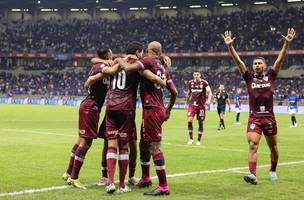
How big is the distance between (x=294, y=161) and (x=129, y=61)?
6686mm

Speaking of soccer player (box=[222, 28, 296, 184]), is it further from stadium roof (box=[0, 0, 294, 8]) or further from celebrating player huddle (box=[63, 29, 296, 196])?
stadium roof (box=[0, 0, 294, 8])

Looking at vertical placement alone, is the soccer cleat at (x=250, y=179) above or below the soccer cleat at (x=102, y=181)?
above

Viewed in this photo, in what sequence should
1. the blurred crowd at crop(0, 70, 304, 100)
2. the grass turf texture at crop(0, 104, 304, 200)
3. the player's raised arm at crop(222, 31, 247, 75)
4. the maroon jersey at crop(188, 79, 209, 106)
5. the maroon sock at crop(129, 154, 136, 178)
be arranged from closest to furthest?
the grass turf texture at crop(0, 104, 304, 200) → the maroon sock at crop(129, 154, 136, 178) → the player's raised arm at crop(222, 31, 247, 75) → the maroon jersey at crop(188, 79, 209, 106) → the blurred crowd at crop(0, 70, 304, 100)

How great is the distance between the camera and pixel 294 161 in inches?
537

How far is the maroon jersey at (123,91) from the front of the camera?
8891 millimetres

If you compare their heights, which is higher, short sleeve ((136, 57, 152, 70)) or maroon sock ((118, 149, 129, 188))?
short sleeve ((136, 57, 152, 70))

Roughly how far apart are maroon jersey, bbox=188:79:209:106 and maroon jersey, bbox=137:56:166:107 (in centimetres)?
990

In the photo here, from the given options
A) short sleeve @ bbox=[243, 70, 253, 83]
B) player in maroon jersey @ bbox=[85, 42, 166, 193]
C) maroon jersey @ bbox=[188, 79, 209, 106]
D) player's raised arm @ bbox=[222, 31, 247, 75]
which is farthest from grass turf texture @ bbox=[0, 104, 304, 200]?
player's raised arm @ bbox=[222, 31, 247, 75]

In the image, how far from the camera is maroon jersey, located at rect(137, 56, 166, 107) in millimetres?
8781

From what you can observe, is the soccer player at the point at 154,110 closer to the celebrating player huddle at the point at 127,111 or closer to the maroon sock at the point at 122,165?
the celebrating player huddle at the point at 127,111

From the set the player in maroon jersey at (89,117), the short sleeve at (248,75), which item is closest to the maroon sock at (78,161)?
the player in maroon jersey at (89,117)

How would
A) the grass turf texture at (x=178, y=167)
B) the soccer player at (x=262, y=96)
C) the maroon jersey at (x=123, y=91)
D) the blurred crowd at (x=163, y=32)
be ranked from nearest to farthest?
the grass turf texture at (x=178, y=167)
the maroon jersey at (x=123, y=91)
the soccer player at (x=262, y=96)
the blurred crowd at (x=163, y=32)

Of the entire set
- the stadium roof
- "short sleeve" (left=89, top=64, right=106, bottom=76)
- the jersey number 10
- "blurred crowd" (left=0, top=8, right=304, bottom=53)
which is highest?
the stadium roof

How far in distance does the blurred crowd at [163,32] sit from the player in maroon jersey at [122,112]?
5760 centimetres
